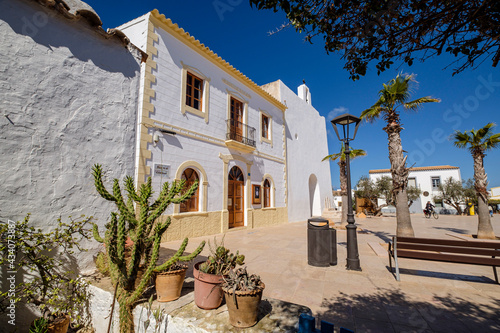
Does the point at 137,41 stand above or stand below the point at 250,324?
above

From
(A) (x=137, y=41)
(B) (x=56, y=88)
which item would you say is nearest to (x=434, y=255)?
(B) (x=56, y=88)

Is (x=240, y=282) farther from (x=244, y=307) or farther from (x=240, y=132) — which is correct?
(x=240, y=132)

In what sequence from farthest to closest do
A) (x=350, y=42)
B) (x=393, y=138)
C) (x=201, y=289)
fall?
(x=393, y=138) → (x=350, y=42) → (x=201, y=289)

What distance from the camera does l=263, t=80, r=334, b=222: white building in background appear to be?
16078 mm

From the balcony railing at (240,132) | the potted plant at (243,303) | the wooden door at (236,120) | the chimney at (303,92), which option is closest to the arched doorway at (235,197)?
the balcony railing at (240,132)

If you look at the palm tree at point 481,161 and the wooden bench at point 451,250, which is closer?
the wooden bench at point 451,250

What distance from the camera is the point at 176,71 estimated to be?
29.0ft

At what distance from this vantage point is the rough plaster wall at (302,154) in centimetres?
1612

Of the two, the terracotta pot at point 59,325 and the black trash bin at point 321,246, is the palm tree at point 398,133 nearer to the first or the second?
the black trash bin at point 321,246

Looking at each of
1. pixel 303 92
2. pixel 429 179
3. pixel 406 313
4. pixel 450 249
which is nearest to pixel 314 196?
pixel 303 92

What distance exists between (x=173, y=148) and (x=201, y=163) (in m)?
1.40

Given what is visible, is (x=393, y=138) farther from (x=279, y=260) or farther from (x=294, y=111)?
(x=294, y=111)

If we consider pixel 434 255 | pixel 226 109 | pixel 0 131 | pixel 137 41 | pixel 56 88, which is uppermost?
pixel 137 41

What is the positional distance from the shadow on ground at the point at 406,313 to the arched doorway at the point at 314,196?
16.8 m
